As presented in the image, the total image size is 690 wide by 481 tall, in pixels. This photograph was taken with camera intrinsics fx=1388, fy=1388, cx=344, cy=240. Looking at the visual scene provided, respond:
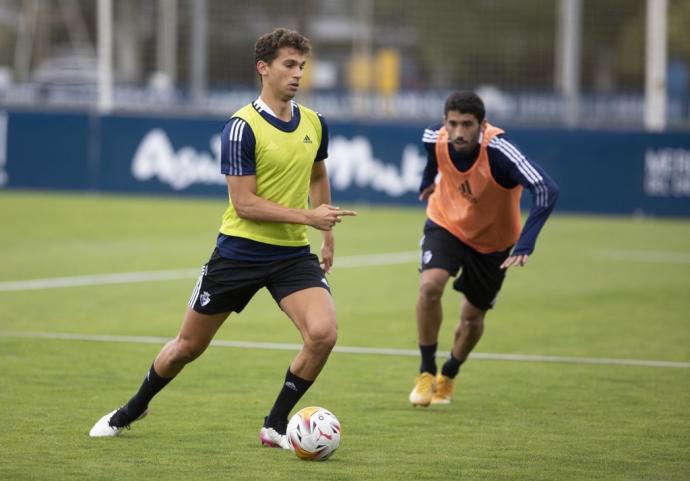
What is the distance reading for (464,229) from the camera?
9.56 m

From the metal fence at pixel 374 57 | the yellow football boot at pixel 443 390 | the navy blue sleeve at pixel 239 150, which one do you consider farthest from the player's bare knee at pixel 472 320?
the metal fence at pixel 374 57

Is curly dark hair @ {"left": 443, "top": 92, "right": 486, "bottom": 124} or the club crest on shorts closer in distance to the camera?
the club crest on shorts

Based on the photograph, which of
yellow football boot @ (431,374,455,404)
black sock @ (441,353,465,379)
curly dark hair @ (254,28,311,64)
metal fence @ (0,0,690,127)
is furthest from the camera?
metal fence @ (0,0,690,127)

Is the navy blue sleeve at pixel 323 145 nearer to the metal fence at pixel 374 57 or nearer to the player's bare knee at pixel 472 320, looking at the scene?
the player's bare knee at pixel 472 320

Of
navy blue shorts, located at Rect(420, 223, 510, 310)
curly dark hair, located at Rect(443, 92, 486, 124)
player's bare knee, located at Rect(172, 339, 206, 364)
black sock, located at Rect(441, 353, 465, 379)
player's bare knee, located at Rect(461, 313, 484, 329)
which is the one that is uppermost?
curly dark hair, located at Rect(443, 92, 486, 124)

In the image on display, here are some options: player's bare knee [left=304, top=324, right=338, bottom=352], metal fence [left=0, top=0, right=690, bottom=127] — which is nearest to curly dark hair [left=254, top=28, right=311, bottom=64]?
player's bare knee [left=304, top=324, right=338, bottom=352]

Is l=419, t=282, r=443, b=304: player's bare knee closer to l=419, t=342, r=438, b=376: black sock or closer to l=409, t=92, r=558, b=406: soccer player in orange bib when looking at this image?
l=409, t=92, r=558, b=406: soccer player in orange bib

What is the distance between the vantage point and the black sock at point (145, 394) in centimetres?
791

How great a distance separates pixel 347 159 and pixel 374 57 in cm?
556

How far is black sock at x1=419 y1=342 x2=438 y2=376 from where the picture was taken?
9.39m

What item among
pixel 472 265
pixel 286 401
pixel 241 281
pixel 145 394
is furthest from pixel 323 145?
pixel 472 265

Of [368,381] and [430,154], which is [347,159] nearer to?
[368,381]

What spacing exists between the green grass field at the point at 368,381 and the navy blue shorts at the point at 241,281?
2.66 ft

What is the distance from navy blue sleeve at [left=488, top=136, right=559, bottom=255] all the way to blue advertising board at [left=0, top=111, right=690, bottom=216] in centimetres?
1646
